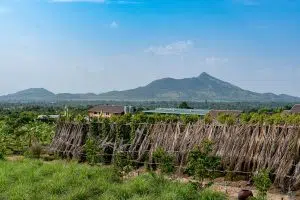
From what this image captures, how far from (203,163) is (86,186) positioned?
8.85 feet

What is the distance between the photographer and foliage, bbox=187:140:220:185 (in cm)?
998

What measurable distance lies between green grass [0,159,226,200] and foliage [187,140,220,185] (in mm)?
628

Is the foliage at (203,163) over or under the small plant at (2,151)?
over

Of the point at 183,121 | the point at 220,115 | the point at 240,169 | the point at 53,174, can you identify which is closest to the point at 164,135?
the point at 183,121

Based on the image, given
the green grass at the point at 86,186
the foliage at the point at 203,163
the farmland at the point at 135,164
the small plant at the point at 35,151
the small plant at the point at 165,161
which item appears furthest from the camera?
the small plant at the point at 35,151

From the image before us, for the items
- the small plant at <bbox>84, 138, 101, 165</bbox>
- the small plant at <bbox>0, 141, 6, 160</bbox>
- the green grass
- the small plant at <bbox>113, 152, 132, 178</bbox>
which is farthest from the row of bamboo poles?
the small plant at <bbox>0, 141, 6, 160</bbox>

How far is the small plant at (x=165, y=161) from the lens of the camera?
10.9m

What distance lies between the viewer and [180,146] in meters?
12.1

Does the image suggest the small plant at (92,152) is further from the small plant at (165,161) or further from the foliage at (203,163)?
the foliage at (203,163)

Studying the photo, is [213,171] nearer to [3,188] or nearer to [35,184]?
[35,184]

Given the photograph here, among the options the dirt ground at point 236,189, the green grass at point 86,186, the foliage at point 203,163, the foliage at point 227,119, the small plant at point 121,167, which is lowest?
the dirt ground at point 236,189

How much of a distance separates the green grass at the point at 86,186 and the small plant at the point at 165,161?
539 mm

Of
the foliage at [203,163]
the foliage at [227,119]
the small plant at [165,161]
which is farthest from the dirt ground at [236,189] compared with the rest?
the foliage at [227,119]

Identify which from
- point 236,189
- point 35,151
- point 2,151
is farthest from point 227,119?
point 2,151
